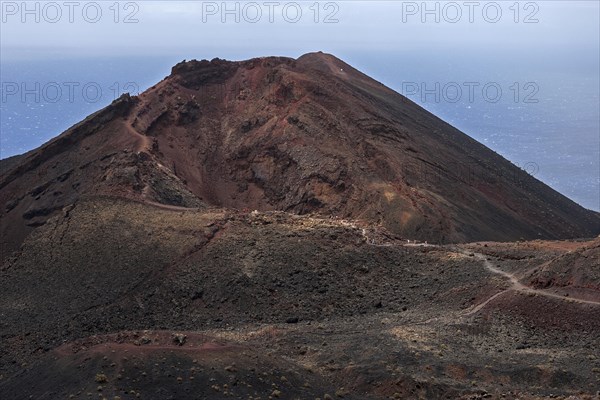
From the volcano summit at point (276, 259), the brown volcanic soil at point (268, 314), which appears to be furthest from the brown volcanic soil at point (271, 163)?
the brown volcanic soil at point (268, 314)

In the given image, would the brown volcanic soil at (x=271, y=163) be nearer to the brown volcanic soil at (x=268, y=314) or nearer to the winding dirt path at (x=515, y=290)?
the brown volcanic soil at (x=268, y=314)

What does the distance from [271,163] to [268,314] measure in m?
17.1

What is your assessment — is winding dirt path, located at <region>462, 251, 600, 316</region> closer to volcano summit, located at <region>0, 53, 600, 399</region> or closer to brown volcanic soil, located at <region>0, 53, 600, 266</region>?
volcano summit, located at <region>0, 53, 600, 399</region>

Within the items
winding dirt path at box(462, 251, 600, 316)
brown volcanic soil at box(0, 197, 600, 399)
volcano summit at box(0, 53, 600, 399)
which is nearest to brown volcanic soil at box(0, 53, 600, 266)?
volcano summit at box(0, 53, 600, 399)

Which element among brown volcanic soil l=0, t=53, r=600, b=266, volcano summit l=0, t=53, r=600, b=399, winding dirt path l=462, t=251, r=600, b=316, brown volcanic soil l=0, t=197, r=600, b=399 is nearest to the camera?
brown volcanic soil l=0, t=197, r=600, b=399

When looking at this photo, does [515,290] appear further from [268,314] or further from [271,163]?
[271,163]

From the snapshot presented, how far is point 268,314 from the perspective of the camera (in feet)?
106

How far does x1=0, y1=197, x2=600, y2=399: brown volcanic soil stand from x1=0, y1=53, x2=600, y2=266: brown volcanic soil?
407cm

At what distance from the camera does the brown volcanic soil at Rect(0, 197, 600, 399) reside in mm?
24172

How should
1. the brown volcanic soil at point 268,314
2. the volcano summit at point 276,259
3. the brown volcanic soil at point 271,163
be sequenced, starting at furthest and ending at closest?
the brown volcanic soil at point 271,163 → the volcano summit at point 276,259 → the brown volcanic soil at point 268,314

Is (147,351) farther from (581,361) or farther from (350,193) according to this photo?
(350,193)

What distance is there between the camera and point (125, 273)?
34.8 m

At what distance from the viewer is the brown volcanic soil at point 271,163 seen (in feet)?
139

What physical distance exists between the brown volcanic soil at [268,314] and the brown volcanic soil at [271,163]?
4.07 metres
